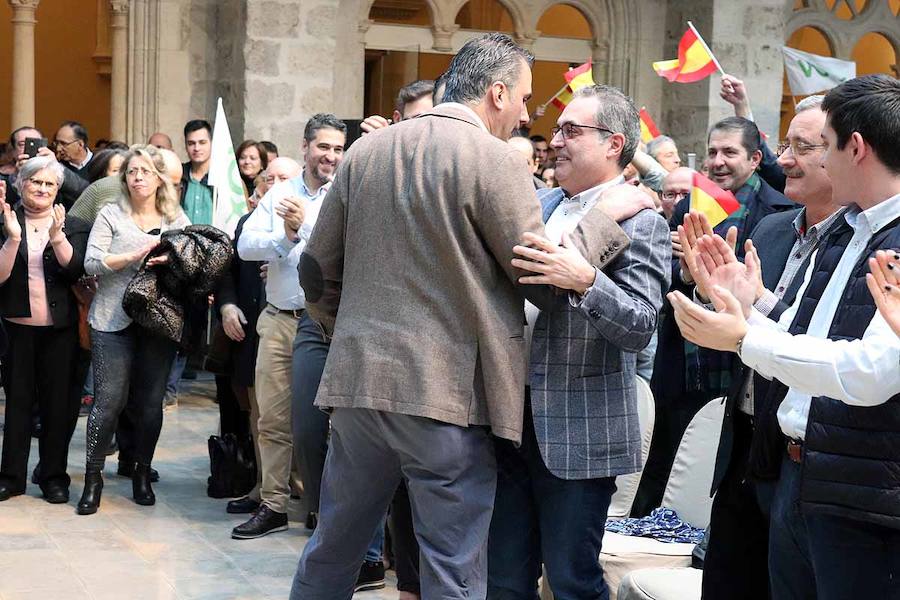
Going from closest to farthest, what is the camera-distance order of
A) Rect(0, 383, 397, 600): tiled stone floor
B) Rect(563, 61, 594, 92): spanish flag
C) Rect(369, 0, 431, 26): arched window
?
Rect(0, 383, 397, 600): tiled stone floor, Rect(563, 61, 594, 92): spanish flag, Rect(369, 0, 431, 26): arched window

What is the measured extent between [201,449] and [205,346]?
4.20 feet

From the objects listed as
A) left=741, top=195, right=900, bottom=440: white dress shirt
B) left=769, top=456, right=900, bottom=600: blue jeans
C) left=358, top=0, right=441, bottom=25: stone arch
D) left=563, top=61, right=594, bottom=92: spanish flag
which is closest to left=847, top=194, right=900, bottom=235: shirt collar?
left=741, top=195, right=900, bottom=440: white dress shirt

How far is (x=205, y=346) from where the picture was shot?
6676 millimetres

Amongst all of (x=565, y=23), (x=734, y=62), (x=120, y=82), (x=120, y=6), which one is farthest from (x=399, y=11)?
(x=734, y=62)

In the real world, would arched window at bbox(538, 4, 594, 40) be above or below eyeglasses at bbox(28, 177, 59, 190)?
above

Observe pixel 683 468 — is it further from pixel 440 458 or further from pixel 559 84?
pixel 559 84

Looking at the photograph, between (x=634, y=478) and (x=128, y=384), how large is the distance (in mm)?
2961

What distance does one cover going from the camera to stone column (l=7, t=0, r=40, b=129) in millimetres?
12828

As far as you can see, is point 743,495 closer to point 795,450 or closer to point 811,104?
point 795,450

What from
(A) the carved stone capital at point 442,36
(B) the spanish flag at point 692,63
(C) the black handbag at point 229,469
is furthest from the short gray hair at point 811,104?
(A) the carved stone capital at point 442,36

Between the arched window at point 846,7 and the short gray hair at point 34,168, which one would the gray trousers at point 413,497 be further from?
the arched window at point 846,7

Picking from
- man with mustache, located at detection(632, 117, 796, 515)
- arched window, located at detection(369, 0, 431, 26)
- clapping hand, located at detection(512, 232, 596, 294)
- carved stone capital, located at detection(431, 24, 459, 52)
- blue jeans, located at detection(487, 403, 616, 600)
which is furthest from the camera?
arched window, located at detection(369, 0, 431, 26)

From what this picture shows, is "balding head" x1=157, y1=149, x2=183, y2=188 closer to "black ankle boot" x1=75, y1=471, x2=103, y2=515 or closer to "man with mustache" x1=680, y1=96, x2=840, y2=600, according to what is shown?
"black ankle boot" x1=75, y1=471, x2=103, y2=515

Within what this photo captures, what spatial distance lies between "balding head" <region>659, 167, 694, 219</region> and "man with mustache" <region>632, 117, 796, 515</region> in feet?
1.05
